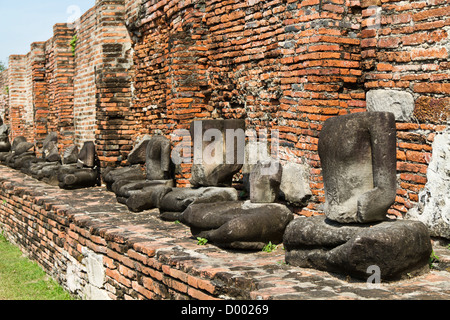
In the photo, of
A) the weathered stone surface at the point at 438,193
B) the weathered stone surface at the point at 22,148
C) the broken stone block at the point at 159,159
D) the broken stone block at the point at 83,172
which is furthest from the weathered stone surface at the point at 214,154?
the weathered stone surface at the point at 22,148

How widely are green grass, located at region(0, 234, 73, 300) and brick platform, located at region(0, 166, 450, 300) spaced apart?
0.48 ft

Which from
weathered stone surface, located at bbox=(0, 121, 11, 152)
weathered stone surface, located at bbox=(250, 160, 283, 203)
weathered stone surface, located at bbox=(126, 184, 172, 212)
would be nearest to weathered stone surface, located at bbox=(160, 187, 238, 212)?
weathered stone surface, located at bbox=(126, 184, 172, 212)

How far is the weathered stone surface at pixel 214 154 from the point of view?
19.2 feet

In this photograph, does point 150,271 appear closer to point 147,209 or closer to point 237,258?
point 237,258

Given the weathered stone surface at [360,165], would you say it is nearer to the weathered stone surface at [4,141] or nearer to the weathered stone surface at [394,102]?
the weathered stone surface at [394,102]

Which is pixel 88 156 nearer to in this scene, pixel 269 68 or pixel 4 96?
pixel 269 68

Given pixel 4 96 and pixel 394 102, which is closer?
pixel 394 102

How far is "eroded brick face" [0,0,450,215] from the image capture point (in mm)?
4508

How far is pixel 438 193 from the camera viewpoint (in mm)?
4184

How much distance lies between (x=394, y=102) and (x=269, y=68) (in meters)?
1.69

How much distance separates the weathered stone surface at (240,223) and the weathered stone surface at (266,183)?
0.37ft

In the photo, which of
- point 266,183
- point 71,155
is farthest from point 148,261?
point 71,155
